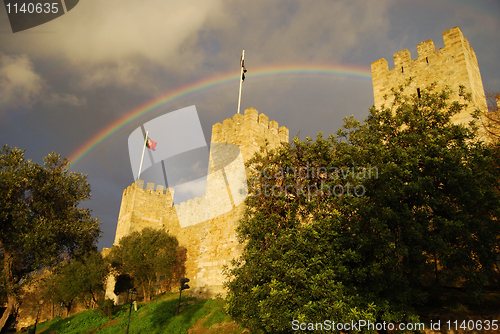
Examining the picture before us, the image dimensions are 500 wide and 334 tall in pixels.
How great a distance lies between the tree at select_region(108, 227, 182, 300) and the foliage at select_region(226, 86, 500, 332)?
14.3 meters

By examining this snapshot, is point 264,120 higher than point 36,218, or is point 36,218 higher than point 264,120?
point 264,120

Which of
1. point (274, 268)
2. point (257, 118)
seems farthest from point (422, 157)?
point (257, 118)

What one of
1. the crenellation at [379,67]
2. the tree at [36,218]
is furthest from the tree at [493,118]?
the tree at [36,218]

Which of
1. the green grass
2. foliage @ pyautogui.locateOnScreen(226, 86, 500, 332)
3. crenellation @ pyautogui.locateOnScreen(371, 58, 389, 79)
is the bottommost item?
the green grass

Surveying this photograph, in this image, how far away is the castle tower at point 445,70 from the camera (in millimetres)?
→ 15688

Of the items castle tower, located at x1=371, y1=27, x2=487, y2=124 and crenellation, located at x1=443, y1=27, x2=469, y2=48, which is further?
crenellation, located at x1=443, y1=27, x2=469, y2=48

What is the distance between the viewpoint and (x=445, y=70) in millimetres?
16328

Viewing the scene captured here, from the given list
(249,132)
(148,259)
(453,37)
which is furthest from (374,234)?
(148,259)

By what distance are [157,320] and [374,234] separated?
40.4 feet

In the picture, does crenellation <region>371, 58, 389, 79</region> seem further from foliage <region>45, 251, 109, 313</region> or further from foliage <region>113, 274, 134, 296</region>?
foliage <region>113, 274, 134, 296</region>

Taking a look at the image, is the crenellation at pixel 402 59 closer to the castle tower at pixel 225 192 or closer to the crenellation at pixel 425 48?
the crenellation at pixel 425 48

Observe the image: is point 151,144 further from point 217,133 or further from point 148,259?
point 217,133

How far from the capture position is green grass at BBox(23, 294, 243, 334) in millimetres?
13594

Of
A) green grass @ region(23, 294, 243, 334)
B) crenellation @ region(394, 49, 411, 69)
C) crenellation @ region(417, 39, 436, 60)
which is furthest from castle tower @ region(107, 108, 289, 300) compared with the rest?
crenellation @ region(417, 39, 436, 60)
